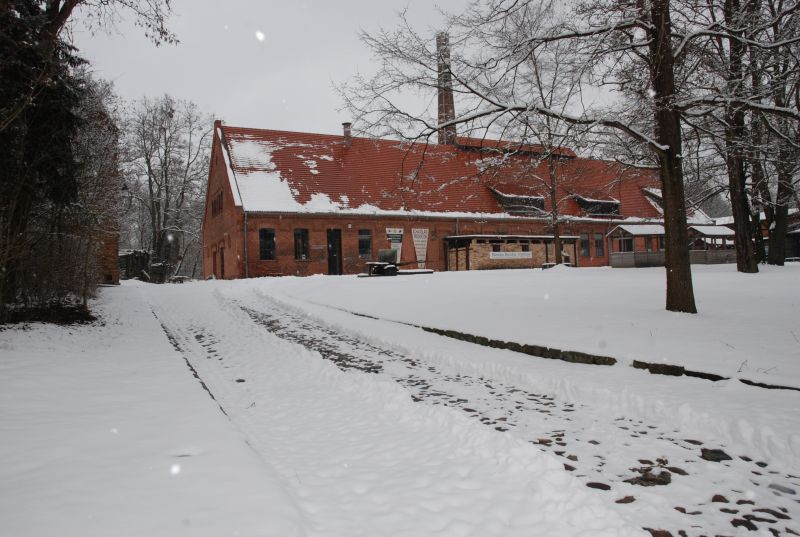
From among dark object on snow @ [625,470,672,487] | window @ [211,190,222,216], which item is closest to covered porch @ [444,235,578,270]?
window @ [211,190,222,216]

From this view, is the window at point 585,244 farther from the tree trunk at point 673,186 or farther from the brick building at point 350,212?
the tree trunk at point 673,186

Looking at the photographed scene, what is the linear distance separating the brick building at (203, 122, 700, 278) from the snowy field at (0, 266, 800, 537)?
776 inches

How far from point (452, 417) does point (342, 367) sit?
2.71 metres

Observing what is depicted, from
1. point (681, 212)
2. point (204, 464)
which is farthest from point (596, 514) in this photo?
point (681, 212)

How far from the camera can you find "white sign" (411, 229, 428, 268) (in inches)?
1265

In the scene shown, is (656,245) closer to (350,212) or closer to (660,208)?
(660,208)

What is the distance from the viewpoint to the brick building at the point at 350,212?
2891 centimetres

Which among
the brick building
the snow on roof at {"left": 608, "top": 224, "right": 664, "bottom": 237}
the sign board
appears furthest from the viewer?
the snow on roof at {"left": 608, "top": 224, "right": 664, "bottom": 237}

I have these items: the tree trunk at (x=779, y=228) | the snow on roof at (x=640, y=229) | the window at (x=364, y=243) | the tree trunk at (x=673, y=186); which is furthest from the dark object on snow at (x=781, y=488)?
the snow on roof at (x=640, y=229)

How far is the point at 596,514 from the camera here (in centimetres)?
305

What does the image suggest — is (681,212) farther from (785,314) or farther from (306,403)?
(306,403)

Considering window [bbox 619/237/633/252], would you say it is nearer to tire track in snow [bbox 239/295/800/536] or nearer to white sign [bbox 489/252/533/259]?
white sign [bbox 489/252/533/259]

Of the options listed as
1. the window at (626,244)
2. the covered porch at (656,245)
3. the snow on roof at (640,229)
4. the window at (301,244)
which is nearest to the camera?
the covered porch at (656,245)

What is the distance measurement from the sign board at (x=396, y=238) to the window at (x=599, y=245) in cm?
1638
